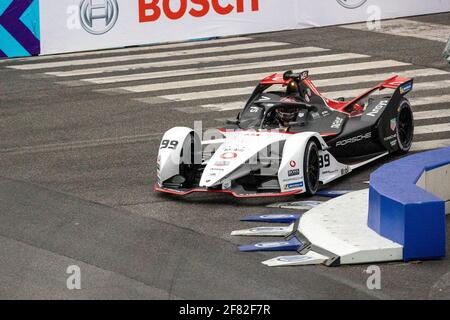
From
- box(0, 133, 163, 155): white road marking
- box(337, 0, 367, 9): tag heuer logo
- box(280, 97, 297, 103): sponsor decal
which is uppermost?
box(337, 0, 367, 9): tag heuer logo

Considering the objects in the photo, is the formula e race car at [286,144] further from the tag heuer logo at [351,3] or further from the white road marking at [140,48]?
the tag heuer logo at [351,3]

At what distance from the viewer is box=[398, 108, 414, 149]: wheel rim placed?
58.6 ft

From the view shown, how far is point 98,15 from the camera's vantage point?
25938 millimetres

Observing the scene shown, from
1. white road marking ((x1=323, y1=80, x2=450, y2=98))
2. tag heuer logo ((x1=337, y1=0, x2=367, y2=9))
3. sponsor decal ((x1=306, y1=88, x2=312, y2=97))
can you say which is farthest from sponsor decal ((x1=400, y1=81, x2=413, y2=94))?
tag heuer logo ((x1=337, y1=0, x2=367, y2=9))

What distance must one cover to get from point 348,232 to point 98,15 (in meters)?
13.5

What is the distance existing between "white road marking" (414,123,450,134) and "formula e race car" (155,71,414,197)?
46.9 inches

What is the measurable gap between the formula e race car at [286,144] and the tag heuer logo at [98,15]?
8.47 metres

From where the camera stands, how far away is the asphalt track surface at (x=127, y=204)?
12.2m

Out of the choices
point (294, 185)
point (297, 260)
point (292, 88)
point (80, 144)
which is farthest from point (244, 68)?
point (297, 260)

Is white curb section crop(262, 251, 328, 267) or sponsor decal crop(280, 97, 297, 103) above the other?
sponsor decal crop(280, 97, 297, 103)

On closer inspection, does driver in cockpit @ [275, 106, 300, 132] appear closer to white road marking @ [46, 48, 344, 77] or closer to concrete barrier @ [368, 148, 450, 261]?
concrete barrier @ [368, 148, 450, 261]

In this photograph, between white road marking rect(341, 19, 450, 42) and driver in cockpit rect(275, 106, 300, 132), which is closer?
driver in cockpit rect(275, 106, 300, 132)

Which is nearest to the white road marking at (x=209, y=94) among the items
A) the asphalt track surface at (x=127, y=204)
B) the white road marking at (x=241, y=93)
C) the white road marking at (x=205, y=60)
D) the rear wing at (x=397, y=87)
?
the white road marking at (x=241, y=93)
